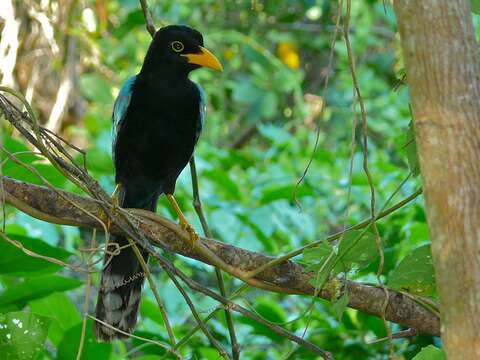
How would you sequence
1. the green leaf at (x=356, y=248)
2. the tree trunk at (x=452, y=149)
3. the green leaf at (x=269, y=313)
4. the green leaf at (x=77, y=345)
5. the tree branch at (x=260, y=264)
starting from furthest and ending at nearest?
1. the green leaf at (x=269, y=313)
2. the green leaf at (x=77, y=345)
3. the tree branch at (x=260, y=264)
4. the green leaf at (x=356, y=248)
5. the tree trunk at (x=452, y=149)

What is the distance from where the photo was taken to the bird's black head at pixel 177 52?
5.15 meters

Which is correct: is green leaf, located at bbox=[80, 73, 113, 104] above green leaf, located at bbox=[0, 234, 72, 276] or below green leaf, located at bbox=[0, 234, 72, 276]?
above

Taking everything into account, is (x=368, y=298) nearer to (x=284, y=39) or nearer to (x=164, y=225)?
(x=164, y=225)

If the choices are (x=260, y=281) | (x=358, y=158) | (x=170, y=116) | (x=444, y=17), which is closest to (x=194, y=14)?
(x=358, y=158)

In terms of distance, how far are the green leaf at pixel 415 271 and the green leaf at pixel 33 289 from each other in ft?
4.77

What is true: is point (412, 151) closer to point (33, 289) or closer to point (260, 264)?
point (260, 264)

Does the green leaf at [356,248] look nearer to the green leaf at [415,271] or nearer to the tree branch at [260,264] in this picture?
the green leaf at [415,271]

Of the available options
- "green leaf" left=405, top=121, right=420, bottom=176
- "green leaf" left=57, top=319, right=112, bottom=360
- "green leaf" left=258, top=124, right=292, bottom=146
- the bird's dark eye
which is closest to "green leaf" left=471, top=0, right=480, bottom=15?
"green leaf" left=405, top=121, right=420, bottom=176

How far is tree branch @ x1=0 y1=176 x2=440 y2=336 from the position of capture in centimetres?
315

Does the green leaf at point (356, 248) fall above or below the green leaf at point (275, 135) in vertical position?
below

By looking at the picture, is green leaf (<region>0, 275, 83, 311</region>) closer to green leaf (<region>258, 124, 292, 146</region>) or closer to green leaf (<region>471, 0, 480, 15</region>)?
green leaf (<region>471, 0, 480, 15</region>)

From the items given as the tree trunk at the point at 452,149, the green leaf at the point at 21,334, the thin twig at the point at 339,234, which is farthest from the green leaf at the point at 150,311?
the tree trunk at the point at 452,149

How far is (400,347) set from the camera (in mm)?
4355

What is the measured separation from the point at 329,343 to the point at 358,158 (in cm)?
291
